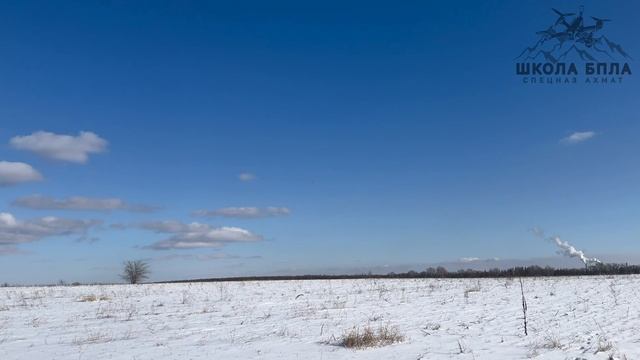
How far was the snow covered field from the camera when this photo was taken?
29.0ft

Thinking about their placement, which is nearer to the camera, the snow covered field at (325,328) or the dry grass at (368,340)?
the snow covered field at (325,328)

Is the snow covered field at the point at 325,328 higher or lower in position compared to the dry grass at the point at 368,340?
lower

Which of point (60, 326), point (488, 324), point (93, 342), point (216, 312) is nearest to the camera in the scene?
point (93, 342)

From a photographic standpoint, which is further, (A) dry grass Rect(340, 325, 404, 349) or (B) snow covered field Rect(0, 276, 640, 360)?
(A) dry grass Rect(340, 325, 404, 349)

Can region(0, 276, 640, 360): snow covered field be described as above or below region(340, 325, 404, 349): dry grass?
below

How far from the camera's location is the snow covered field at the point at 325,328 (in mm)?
8836

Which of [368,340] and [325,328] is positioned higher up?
[368,340]

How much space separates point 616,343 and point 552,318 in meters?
3.87

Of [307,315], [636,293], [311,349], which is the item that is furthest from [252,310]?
[636,293]

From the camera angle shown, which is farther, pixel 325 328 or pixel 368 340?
pixel 325 328

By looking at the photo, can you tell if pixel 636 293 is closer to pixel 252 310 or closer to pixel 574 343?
pixel 574 343

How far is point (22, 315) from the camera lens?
1633 cm

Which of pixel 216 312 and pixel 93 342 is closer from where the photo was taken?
pixel 93 342

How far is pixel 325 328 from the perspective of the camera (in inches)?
469
